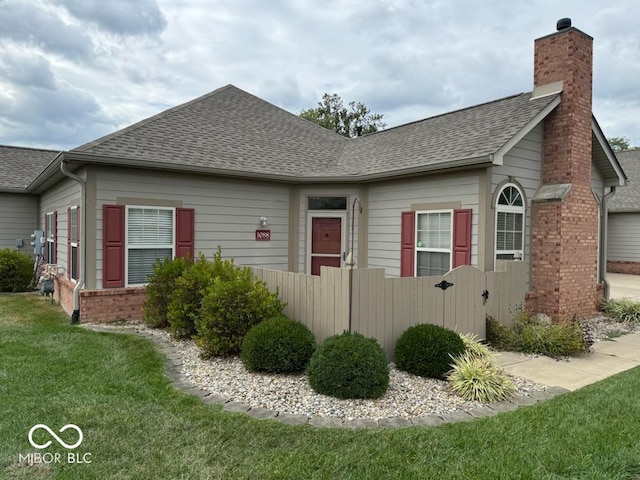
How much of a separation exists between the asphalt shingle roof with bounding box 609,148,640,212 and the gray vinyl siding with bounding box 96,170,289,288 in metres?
15.1

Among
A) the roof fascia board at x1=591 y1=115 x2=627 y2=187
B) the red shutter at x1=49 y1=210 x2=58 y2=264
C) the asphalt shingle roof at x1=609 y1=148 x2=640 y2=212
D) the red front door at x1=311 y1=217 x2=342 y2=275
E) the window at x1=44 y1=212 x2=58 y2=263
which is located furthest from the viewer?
the asphalt shingle roof at x1=609 y1=148 x2=640 y2=212

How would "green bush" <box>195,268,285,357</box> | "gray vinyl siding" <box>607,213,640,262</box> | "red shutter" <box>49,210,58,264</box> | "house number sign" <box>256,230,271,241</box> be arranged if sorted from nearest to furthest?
"green bush" <box>195,268,285,357</box> < "house number sign" <box>256,230,271,241</box> < "red shutter" <box>49,210,58,264</box> < "gray vinyl siding" <box>607,213,640,262</box>

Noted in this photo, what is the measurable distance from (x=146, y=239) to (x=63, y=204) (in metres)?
3.28

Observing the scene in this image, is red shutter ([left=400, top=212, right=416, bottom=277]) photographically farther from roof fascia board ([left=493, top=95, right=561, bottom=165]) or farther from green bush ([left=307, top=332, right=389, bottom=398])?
green bush ([left=307, top=332, right=389, bottom=398])

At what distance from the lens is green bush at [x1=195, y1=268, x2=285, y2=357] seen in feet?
18.3

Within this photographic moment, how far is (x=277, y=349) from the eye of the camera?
195 inches

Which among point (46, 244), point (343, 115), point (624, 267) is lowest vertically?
point (624, 267)

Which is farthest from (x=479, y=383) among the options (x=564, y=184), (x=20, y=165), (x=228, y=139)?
(x=20, y=165)

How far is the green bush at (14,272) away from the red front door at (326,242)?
8205 mm

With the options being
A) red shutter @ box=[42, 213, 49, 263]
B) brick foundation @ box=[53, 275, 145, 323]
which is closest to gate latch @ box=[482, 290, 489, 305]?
brick foundation @ box=[53, 275, 145, 323]

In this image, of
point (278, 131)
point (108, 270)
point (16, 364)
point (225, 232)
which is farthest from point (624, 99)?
point (16, 364)

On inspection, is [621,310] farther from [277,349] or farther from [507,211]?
[277,349]

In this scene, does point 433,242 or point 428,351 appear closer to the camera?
point 428,351

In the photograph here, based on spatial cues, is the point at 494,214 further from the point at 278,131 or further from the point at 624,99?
the point at 624,99
